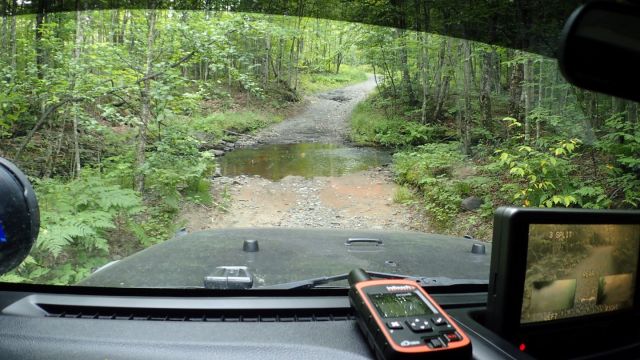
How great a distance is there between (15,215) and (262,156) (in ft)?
38.9

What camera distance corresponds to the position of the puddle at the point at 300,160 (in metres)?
11.0

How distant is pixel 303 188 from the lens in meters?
9.77

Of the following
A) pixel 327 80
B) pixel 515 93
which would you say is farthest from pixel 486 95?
pixel 327 80

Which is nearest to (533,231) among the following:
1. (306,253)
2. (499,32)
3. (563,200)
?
(306,253)

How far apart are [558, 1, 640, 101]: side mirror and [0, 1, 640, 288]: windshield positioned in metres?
1.26

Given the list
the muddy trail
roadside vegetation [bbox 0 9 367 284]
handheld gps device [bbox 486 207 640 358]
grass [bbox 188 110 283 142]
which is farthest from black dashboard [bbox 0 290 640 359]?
grass [bbox 188 110 283 142]

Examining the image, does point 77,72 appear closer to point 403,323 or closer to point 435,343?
point 403,323

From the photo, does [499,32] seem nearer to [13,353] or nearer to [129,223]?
[13,353]

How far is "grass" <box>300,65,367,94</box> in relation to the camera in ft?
73.0

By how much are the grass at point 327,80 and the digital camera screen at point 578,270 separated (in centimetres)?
2055

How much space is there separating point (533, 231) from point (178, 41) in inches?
257

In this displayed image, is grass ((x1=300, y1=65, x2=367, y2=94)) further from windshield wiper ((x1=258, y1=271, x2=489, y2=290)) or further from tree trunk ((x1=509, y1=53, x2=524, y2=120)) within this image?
windshield wiper ((x1=258, y1=271, x2=489, y2=290))

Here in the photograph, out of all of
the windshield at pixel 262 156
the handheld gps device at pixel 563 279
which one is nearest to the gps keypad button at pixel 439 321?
the handheld gps device at pixel 563 279

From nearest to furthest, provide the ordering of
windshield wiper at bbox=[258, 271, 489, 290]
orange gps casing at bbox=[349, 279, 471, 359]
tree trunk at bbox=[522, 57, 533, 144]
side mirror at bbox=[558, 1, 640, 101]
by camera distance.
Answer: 1. side mirror at bbox=[558, 1, 640, 101]
2. orange gps casing at bbox=[349, 279, 471, 359]
3. windshield wiper at bbox=[258, 271, 489, 290]
4. tree trunk at bbox=[522, 57, 533, 144]
